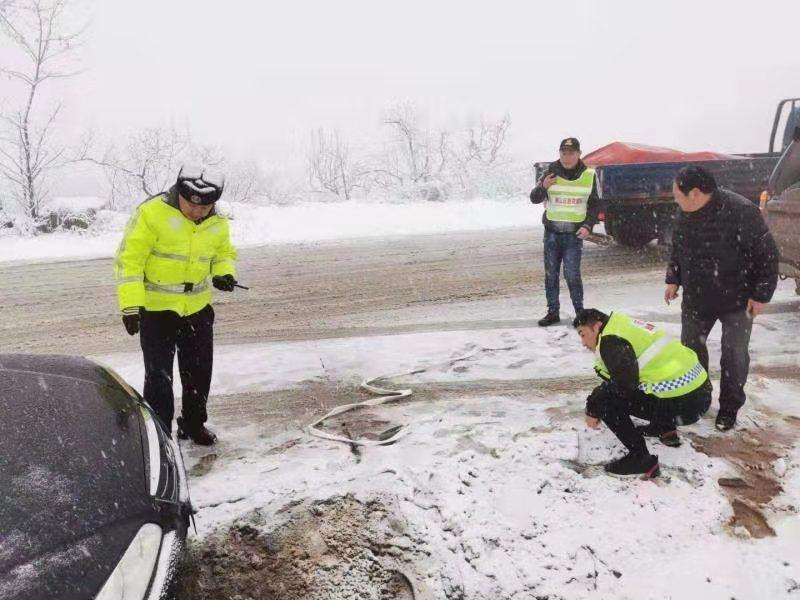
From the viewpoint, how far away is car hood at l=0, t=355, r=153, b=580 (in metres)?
1.61

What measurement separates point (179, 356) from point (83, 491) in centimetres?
169

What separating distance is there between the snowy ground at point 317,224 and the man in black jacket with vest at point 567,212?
8.70 metres

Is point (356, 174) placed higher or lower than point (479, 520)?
higher

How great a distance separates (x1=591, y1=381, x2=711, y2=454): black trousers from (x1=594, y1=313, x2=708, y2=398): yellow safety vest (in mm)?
45

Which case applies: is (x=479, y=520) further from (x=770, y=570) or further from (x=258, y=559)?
(x=770, y=570)

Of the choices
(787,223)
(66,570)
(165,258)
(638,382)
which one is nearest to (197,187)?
(165,258)

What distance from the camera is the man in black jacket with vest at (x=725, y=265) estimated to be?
3.18m

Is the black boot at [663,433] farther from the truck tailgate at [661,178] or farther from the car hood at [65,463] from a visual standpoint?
the truck tailgate at [661,178]

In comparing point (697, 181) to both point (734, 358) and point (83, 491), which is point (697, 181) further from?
point (83, 491)

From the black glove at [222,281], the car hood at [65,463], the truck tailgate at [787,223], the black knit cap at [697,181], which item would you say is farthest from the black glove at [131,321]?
the truck tailgate at [787,223]

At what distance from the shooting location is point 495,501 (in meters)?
2.78

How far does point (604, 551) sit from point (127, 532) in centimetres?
Result: 187

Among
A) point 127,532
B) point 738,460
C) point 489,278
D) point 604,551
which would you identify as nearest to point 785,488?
point 738,460

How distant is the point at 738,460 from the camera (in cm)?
305
